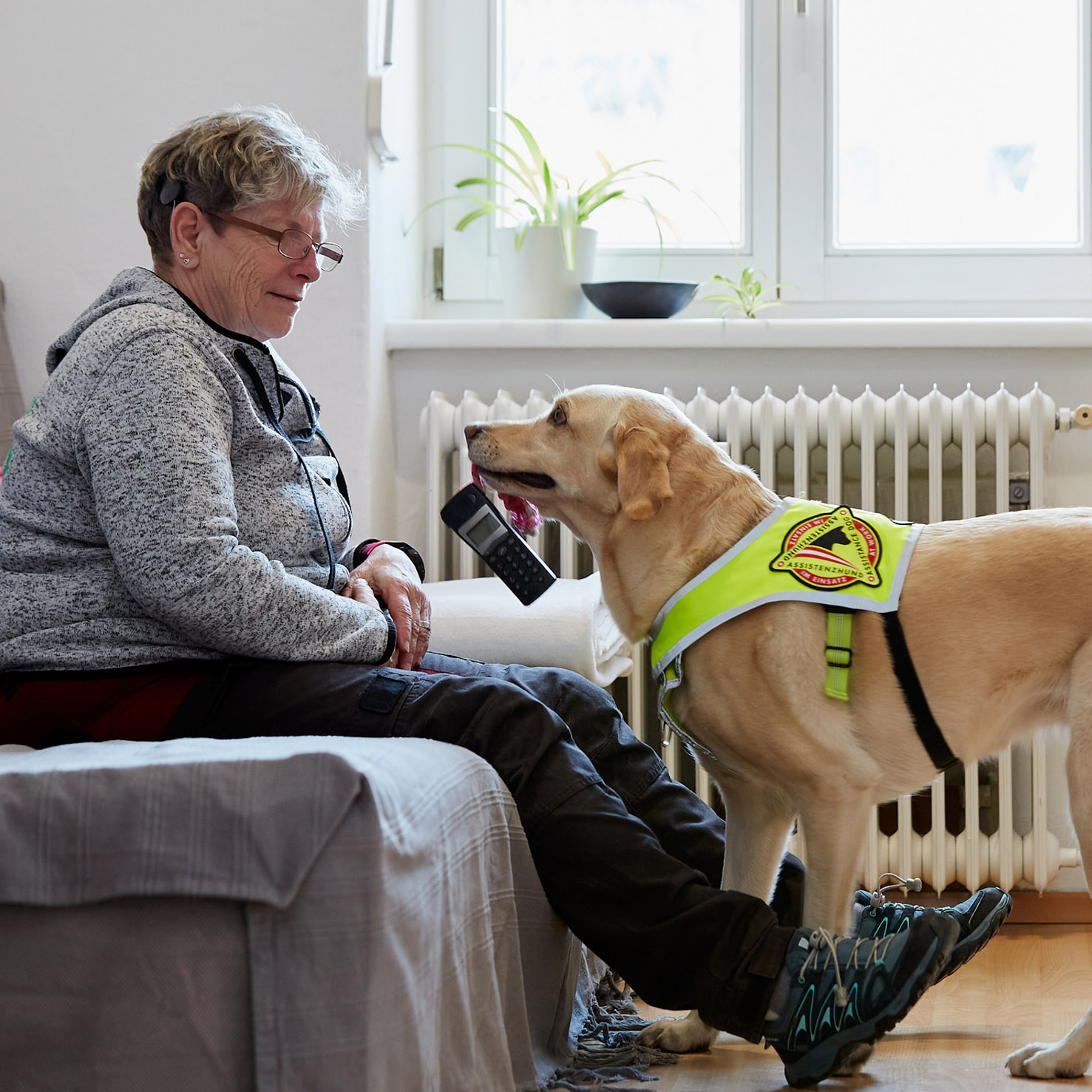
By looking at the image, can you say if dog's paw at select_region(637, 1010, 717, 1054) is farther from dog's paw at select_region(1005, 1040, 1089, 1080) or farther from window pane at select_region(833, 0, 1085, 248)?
window pane at select_region(833, 0, 1085, 248)

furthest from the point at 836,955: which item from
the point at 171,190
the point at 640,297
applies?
the point at 640,297

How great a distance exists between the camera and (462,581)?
2.04 m

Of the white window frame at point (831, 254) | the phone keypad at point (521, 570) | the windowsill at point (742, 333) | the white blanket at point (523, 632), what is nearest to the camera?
the phone keypad at point (521, 570)

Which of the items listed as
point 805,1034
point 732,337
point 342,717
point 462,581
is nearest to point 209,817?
point 342,717

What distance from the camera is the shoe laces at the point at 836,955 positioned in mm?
1119

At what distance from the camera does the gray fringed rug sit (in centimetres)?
124

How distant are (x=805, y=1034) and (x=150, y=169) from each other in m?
1.20

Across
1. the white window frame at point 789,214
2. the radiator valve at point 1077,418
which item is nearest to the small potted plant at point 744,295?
the white window frame at point 789,214

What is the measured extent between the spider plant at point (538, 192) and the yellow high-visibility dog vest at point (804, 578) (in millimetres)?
1244

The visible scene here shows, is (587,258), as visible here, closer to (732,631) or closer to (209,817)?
(732,631)

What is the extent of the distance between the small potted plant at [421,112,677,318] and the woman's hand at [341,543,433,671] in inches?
43.3

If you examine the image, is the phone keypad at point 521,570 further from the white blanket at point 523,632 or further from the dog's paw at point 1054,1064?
the dog's paw at point 1054,1064

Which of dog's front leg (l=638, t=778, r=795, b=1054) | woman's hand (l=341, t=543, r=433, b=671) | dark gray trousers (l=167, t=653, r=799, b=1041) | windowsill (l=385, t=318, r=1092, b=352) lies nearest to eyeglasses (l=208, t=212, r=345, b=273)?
woman's hand (l=341, t=543, r=433, b=671)

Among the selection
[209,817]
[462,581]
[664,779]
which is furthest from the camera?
[462,581]
